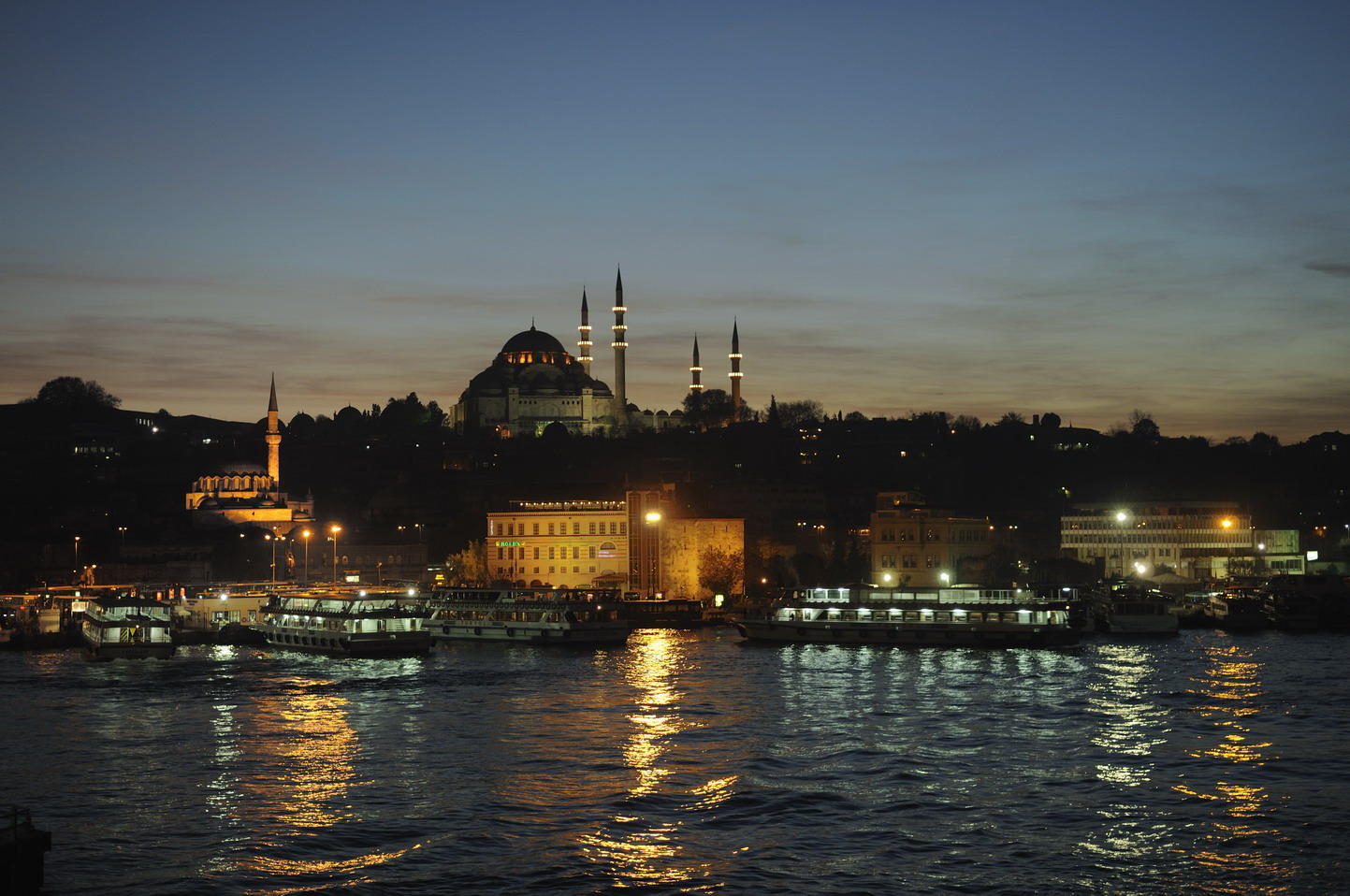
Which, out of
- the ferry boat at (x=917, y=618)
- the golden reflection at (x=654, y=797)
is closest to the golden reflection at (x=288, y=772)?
the golden reflection at (x=654, y=797)

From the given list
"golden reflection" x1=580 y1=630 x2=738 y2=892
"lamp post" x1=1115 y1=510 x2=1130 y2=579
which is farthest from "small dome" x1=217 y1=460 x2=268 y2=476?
"golden reflection" x1=580 y1=630 x2=738 y2=892

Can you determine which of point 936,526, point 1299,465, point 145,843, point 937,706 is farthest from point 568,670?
point 1299,465

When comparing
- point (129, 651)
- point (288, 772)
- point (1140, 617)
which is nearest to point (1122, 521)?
point (1140, 617)

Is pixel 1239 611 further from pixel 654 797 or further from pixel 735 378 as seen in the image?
pixel 735 378

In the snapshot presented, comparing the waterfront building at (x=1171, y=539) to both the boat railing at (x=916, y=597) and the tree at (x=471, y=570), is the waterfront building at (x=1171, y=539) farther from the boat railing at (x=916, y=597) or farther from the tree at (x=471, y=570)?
the boat railing at (x=916, y=597)

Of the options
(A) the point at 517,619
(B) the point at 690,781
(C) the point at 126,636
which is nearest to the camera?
(B) the point at 690,781
